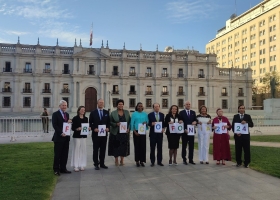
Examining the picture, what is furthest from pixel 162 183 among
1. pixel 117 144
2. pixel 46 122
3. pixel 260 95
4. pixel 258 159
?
pixel 260 95

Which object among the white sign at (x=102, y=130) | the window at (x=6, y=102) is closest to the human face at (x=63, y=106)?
the white sign at (x=102, y=130)

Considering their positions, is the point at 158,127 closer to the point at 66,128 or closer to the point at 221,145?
the point at 221,145

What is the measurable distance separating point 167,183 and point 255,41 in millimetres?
69000

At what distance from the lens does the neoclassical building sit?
4419cm

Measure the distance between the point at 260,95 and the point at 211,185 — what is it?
61.5 meters

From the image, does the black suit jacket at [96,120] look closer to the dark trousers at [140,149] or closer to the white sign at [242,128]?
the dark trousers at [140,149]

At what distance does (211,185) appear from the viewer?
19.3 ft

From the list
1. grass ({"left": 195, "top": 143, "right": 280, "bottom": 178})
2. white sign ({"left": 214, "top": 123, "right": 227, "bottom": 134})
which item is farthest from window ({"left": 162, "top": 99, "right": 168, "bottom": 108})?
white sign ({"left": 214, "top": 123, "right": 227, "bottom": 134})

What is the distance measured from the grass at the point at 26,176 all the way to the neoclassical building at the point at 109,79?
3384 centimetres

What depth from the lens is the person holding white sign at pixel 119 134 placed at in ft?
25.5

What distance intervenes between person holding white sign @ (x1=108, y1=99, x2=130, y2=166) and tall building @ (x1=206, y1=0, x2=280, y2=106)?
2053 inches

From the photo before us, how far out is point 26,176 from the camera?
6320mm

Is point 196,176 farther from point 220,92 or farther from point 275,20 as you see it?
point 275,20

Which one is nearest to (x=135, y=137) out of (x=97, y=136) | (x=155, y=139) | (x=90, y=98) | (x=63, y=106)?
(x=155, y=139)
